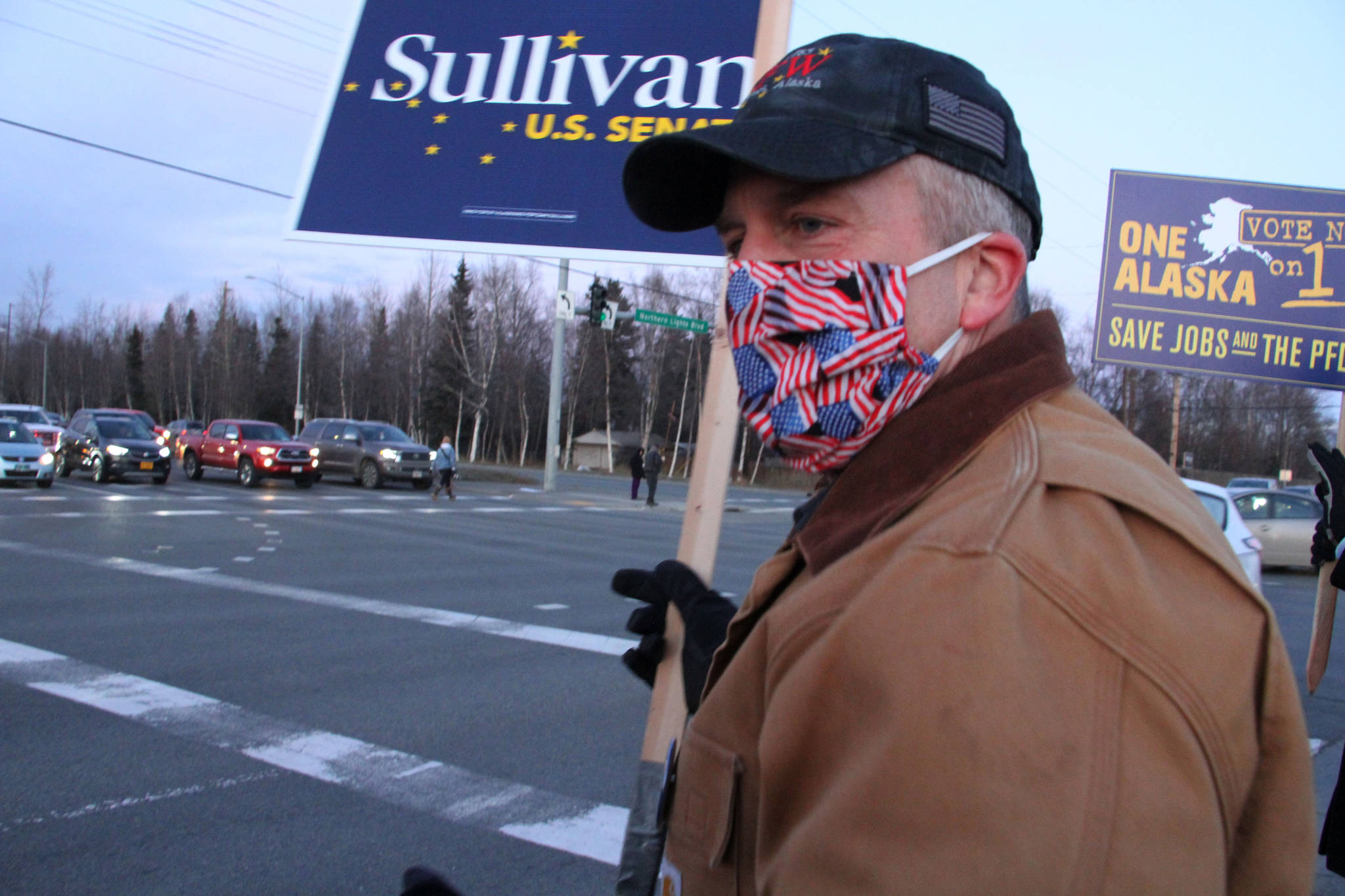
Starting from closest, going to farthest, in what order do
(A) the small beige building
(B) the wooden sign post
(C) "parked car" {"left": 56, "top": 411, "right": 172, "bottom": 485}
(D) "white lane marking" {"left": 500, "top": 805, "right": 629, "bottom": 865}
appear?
(B) the wooden sign post → (D) "white lane marking" {"left": 500, "top": 805, "right": 629, "bottom": 865} → (C) "parked car" {"left": 56, "top": 411, "right": 172, "bottom": 485} → (A) the small beige building

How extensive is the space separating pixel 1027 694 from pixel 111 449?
26.7 m

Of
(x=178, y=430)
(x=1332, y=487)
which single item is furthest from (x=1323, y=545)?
(x=178, y=430)

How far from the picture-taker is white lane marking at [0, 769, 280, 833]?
3.92m

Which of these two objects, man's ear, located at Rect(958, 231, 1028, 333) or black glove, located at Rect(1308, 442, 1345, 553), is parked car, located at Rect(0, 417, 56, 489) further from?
man's ear, located at Rect(958, 231, 1028, 333)

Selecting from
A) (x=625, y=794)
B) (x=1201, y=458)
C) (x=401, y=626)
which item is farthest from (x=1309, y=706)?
(x=1201, y=458)

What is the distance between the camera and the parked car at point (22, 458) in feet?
67.6

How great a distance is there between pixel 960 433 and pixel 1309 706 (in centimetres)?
768

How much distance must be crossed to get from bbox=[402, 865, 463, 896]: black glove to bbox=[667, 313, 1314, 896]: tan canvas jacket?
1.54 feet

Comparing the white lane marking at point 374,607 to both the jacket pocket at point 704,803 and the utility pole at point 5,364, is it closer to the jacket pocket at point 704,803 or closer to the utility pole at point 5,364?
the jacket pocket at point 704,803

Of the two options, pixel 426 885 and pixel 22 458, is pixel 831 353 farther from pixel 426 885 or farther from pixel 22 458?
pixel 22 458

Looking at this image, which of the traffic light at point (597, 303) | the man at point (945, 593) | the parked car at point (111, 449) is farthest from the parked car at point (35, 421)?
the man at point (945, 593)

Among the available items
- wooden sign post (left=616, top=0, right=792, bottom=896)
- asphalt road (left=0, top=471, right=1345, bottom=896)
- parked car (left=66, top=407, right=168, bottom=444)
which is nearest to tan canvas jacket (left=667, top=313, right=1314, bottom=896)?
wooden sign post (left=616, top=0, right=792, bottom=896)

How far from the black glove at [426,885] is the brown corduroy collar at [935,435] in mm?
629

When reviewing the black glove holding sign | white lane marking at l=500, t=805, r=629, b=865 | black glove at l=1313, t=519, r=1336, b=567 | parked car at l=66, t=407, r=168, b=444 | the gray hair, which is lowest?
white lane marking at l=500, t=805, r=629, b=865
